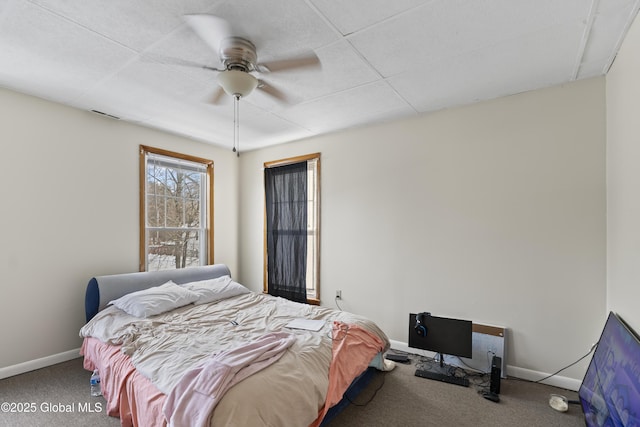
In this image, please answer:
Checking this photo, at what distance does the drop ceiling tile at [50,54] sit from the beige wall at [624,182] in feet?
11.1

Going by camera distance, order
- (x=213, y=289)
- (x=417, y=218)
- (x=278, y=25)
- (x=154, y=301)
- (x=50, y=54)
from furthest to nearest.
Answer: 1. (x=213, y=289)
2. (x=417, y=218)
3. (x=154, y=301)
4. (x=50, y=54)
5. (x=278, y=25)

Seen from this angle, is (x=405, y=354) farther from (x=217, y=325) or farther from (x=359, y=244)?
(x=217, y=325)

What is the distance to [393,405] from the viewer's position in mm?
2406

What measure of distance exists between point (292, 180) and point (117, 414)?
307 centimetres

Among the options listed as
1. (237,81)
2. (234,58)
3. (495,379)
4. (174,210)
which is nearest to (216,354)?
(237,81)

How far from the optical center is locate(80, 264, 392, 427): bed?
1622 mm

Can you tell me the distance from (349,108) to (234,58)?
143 cm

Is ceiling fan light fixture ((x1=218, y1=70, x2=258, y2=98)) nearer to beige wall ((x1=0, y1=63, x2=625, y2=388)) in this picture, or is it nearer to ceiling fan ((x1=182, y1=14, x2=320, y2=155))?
Answer: ceiling fan ((x1=182, y1=14, x2=320, y2=155))

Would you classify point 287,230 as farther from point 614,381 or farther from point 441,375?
point 614,381

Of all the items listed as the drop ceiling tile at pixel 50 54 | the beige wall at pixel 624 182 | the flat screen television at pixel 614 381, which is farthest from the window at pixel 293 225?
the beige wall at pixel 624 182

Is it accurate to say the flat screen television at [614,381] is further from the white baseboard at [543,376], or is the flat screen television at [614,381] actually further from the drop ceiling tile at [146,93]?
the drop ceiling tile at [146,93]

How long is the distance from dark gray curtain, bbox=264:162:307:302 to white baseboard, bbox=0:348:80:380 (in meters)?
2.33

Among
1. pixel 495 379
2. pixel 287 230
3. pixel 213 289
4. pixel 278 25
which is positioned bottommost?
pixel 495 379

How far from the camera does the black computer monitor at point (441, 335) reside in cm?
285
